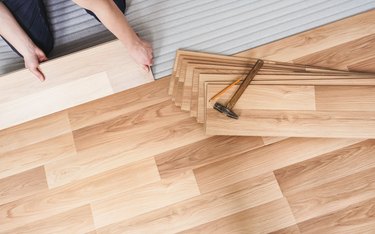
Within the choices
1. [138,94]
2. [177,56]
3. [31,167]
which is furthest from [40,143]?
[177,56]

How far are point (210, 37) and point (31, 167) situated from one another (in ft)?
3.47

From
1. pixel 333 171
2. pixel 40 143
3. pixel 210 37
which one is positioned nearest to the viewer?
pixel 333 171

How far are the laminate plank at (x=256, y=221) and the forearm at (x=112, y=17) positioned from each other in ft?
2.93

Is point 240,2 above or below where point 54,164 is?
above

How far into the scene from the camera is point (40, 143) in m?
1.67

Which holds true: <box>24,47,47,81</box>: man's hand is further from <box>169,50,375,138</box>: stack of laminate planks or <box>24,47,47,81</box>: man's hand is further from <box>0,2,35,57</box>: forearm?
<box>169,50,375,138</box>: stack of laminate planks

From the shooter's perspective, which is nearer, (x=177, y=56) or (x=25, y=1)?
(x=25, y=1)

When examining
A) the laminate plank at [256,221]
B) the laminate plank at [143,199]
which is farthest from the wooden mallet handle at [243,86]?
the laminate plank at [256,221]

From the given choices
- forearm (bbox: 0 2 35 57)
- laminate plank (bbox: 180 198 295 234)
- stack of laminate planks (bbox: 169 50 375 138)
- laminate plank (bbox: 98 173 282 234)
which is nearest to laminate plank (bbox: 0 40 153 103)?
forearm (bbox: 0 2 35 57)

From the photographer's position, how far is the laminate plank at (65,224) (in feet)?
5.15

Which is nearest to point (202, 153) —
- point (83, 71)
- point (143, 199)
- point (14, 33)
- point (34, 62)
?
point (143, 199)

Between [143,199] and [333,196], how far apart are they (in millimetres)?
820

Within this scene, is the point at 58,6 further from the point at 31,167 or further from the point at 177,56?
the point at 31,167

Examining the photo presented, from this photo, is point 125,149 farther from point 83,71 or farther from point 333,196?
point 333,196
